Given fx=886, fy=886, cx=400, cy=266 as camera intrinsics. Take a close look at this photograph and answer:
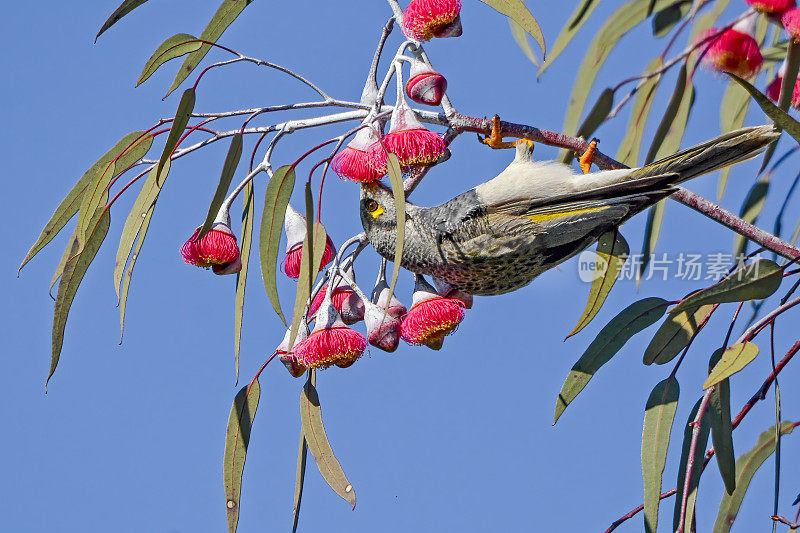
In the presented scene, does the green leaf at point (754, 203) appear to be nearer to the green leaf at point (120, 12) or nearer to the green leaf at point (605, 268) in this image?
the green leaf at point (605, 268)

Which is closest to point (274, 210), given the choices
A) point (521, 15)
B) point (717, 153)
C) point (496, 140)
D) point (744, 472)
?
point (496, 140)

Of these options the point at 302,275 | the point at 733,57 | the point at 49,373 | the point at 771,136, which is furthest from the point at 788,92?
the point at 49,373

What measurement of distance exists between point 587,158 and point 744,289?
581 millimetres

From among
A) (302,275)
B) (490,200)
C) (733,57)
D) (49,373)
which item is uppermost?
(733,57)

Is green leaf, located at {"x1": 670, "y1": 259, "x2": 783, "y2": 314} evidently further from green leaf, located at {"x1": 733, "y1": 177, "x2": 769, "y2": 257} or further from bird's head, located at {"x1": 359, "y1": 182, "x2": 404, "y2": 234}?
green leaf, located at {"x1": 733, "y1": 177, "x2": 769, "y2": 257}

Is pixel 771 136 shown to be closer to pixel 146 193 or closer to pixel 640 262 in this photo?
pixel 640 262

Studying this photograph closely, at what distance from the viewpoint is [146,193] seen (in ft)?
7.63

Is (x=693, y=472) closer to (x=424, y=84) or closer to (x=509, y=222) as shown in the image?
(x=509, y=222)

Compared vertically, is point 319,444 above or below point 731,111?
below

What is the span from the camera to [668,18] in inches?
103

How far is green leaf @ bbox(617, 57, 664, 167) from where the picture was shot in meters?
2.58

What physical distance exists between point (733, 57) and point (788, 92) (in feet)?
1.36

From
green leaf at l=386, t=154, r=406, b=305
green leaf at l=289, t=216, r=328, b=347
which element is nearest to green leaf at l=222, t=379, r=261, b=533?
green leaf at l=289, t=216, r=328, b=347

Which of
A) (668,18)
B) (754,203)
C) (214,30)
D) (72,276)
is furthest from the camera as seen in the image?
(754,203)
